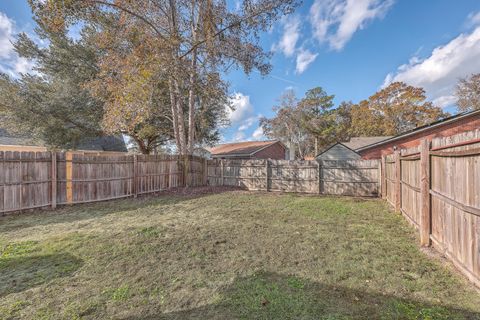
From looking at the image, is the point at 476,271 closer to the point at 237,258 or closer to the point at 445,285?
the point at 445,285

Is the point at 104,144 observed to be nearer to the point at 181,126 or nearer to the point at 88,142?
the point at 88,142

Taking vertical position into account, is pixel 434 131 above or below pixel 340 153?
above

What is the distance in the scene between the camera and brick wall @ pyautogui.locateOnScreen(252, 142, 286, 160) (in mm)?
21702

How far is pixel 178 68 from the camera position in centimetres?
960

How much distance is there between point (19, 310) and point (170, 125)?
15.1m

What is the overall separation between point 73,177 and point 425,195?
944 cm

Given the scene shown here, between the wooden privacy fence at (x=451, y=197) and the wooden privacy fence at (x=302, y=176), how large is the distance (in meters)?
5.30

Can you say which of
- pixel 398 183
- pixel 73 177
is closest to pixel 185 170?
pixel 73 177

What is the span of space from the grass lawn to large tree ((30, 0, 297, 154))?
707 centimetres

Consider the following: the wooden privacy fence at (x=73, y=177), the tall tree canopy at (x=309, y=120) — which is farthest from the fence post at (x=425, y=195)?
the tall tree canopy at (x=309, y=120)

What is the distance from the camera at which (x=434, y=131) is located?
12.8m

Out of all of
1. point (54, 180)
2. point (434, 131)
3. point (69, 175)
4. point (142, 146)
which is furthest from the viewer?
point (142, 146)

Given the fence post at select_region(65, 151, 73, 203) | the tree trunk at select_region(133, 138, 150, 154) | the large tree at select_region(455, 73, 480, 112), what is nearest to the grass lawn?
the fence post at select_region(65, 151, 73, 203)

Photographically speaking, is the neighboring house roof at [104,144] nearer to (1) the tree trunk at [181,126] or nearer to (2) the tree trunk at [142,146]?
(2) the tree trunk at [142,146]
